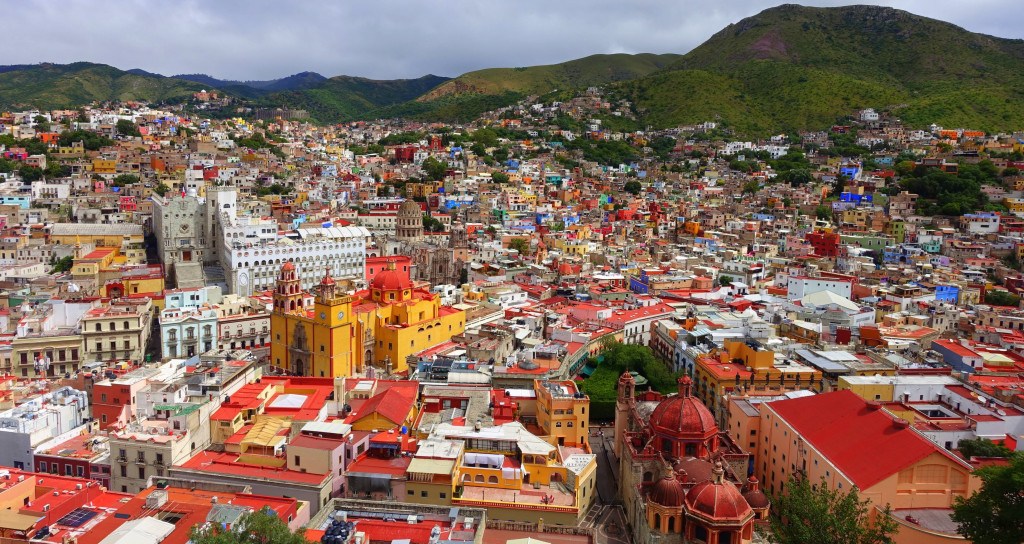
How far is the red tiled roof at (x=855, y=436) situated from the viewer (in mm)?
25094

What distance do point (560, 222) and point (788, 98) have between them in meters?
82.5

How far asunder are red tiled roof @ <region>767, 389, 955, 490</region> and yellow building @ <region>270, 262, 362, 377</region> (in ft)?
69.9

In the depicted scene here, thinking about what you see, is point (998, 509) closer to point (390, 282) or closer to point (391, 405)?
point (391, 405)

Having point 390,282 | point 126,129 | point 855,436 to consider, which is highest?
point 126,129

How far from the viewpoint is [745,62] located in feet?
548

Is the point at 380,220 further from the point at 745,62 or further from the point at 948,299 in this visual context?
the point at 745,62

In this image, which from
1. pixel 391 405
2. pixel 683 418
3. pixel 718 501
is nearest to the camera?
pixel 718 501

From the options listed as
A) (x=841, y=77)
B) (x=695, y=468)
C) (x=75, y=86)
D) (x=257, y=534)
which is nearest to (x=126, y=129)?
(x=75, y=86)

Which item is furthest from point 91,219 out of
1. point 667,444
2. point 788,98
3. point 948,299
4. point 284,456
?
point 788,98

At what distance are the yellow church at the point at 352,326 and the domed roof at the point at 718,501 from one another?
2091cm

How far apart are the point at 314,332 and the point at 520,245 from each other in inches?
1385

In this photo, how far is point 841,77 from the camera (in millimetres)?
148250

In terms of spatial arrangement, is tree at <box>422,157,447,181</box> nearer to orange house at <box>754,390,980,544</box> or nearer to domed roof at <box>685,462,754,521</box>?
orange house at <box>754,390,980,544</box>

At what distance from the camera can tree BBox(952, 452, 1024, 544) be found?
20.7 metres
